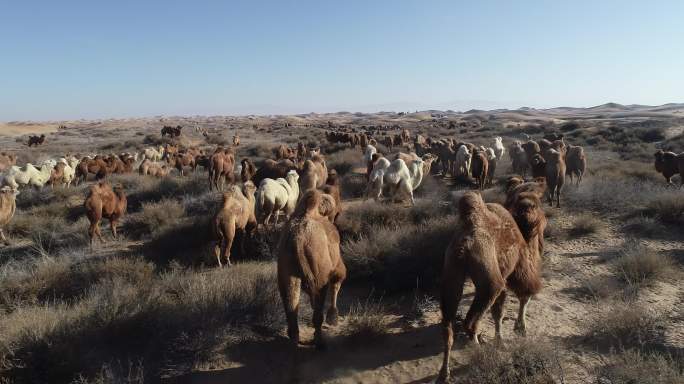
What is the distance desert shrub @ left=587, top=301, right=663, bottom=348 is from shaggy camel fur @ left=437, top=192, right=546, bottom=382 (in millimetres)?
1389

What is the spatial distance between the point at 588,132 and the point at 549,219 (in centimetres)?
3556

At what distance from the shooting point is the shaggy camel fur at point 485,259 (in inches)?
148

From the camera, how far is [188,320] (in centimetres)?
545

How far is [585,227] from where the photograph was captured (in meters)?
9.12

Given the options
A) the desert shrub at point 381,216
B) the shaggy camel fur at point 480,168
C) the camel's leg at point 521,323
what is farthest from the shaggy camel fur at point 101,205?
the shaggy camel fur at point 480,168

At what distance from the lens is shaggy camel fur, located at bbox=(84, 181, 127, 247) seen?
9742mm

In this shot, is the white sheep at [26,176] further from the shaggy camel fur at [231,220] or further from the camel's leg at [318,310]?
the camel's leg at [318,310]

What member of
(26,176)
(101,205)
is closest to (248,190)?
(101,205)

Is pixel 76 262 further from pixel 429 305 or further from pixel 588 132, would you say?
pixel 588 132

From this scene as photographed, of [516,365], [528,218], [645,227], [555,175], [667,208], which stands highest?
[528,218]

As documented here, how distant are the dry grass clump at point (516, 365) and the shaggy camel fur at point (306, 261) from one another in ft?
5.45

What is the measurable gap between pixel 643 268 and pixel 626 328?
2.27 meters

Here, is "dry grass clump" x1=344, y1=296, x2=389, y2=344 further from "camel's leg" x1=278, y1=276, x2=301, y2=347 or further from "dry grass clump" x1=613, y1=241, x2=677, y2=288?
"dry grass clump" x1=613, y1=241, x2=677, y2=288

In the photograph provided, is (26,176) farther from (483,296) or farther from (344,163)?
(483,296)
